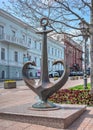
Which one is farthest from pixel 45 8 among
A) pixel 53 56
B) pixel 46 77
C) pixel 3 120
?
pixel 53 56

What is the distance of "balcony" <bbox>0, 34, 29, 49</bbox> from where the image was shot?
49.7m

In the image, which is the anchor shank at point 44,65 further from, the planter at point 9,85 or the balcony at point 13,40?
the balcony at point 13,40

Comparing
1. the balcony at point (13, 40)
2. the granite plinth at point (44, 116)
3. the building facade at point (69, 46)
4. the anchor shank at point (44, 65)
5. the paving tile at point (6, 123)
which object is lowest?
the paving tile at point (6, 123)

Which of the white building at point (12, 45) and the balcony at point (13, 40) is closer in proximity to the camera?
the balcony at point (13, 40)

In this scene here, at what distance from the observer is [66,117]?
23.7 feet

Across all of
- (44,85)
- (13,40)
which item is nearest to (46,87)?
(44,85)

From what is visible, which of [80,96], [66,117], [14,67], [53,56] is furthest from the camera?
[53,56]

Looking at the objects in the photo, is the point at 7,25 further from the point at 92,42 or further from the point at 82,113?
the point at 82,113

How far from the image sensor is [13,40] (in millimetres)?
53094

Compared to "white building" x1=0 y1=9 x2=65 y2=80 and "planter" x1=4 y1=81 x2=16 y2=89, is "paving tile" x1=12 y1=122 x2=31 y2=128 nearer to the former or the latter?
"planter" x1=4 y1=81 x2=16 y2=89

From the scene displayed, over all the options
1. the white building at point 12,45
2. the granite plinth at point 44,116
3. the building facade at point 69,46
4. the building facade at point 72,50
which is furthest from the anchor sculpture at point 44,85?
the white building at point 12,45

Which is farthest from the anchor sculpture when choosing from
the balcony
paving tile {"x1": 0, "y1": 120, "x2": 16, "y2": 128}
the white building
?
the balcony

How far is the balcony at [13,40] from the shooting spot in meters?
49.7

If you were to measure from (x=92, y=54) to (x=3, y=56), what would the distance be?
3798 cm
